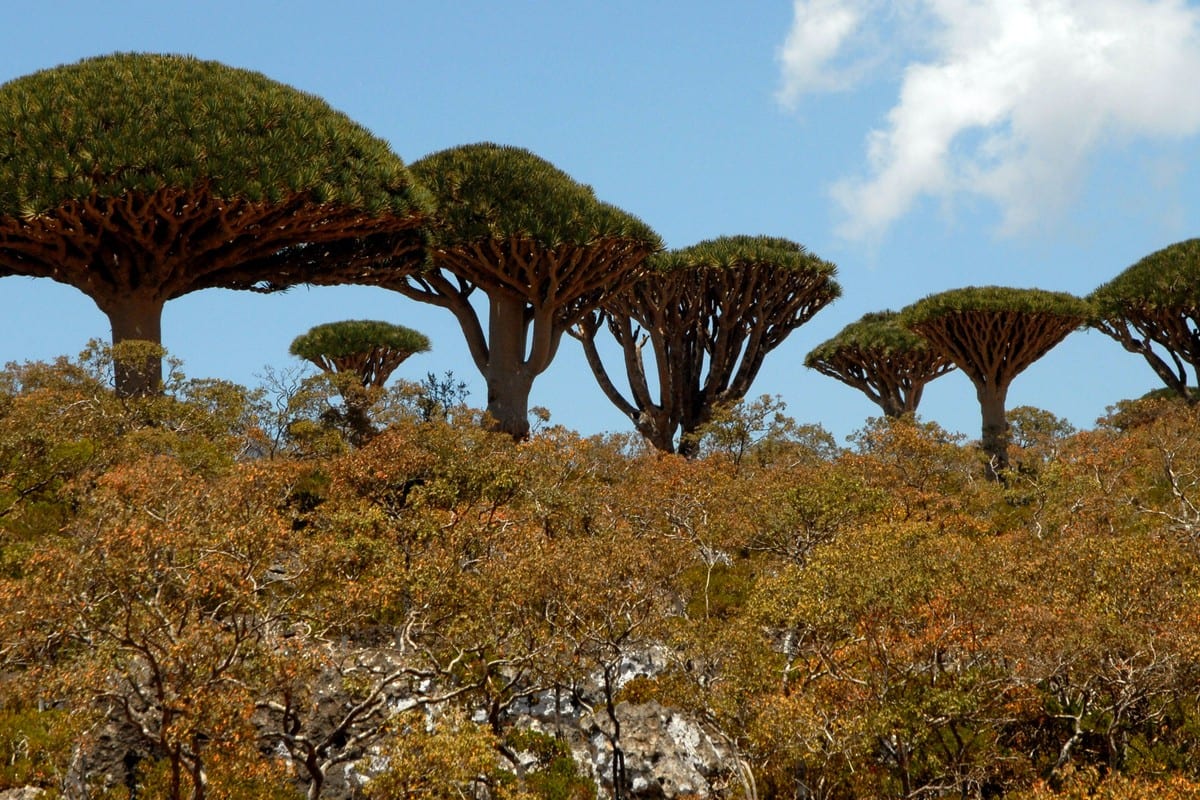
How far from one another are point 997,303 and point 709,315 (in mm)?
10875

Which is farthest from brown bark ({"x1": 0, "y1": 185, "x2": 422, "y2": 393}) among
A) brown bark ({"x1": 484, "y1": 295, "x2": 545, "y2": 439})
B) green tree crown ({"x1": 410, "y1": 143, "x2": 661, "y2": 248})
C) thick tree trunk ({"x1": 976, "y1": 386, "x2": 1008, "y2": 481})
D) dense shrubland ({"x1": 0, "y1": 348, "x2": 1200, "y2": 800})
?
thick tree trunk ({"x1": 976, "y1": 386, "x2": 1008, "y2": 481})

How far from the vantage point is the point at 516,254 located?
33.7 meters

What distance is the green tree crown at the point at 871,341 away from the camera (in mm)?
53000

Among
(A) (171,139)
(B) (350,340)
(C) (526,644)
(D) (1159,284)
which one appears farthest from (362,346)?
(C) (526,644)

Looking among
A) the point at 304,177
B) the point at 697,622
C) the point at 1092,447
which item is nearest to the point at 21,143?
the point at 304,177

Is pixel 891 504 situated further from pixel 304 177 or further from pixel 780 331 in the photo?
pixel 780 331

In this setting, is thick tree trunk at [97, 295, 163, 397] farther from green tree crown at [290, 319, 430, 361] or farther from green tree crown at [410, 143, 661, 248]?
green tree crown at [290, 319, 430, 361]

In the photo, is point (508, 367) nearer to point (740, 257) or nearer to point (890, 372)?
point (740, 257)

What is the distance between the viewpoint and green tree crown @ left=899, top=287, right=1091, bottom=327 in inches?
1620

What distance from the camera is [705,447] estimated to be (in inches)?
1383

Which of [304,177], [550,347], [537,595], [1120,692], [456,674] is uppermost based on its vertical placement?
[304,177]

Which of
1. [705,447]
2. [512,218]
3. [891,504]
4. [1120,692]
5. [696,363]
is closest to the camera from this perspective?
[1120,692]

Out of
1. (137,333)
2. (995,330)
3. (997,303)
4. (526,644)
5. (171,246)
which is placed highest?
(171,246)

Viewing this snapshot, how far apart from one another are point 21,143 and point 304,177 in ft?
22.5
